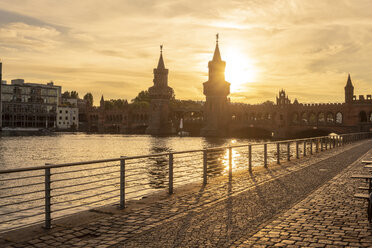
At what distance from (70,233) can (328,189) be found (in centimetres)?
792

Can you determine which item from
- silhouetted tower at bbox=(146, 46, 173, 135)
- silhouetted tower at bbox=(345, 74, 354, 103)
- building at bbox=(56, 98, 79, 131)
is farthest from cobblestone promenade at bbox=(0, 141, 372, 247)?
building at bbox=(56, 98, 79, 131)

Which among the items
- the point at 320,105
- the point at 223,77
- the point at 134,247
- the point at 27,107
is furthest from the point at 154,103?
the point at 134,247

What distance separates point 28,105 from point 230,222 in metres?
139

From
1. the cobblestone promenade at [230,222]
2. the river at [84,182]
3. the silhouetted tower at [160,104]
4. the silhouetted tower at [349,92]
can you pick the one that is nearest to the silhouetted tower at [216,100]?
the silhouetted tower at [160,104]

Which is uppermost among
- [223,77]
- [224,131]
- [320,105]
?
[223,77]

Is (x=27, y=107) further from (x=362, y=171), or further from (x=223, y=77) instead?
(x=362, y=171)

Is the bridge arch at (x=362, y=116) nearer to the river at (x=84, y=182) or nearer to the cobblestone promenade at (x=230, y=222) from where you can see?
the river at (x=84, y=182)

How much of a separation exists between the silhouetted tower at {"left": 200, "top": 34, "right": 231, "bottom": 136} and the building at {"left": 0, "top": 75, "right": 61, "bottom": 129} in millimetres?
59459

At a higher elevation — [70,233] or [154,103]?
[154,103]

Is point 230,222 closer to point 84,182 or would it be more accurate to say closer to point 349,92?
point 84,182

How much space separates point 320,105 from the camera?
343 ft

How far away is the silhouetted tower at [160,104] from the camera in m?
131

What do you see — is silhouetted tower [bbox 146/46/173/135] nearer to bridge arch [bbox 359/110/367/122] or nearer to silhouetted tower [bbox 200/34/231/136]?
silhouetted tower [bbox 200/34/231/136]

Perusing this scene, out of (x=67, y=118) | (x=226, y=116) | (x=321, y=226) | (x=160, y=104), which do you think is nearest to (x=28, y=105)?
(x=67, y=118)
